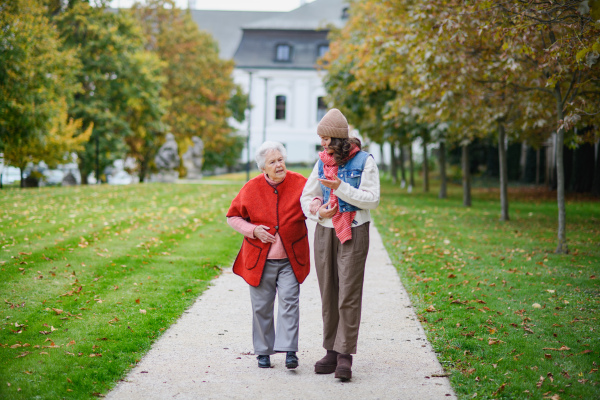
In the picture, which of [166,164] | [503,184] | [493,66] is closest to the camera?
[493,66]

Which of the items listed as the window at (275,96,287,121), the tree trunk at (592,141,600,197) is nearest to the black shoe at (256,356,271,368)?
the tree trunk at (592,141,600,197)

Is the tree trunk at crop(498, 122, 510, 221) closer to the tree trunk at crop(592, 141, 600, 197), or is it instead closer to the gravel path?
the gravel path

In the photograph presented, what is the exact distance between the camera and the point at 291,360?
179 inches

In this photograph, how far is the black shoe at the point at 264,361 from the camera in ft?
15.1

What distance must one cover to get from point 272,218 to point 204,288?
282cm

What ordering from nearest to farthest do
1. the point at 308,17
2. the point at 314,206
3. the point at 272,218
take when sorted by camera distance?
the point at 314,206 → the point at 272,218 → the point at 308,17

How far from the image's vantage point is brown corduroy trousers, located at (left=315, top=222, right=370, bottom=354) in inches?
172

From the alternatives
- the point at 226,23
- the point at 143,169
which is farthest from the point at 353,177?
the point at 226,23

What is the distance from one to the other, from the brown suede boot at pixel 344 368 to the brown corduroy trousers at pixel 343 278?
46 millimetres

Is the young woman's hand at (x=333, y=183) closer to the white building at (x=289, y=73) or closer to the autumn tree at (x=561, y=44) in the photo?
the autumn tree at (x=561, y=44)

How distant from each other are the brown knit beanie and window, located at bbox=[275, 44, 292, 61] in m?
49.5

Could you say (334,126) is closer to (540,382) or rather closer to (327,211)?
(327,211)

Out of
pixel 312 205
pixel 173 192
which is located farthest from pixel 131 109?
pixel 312 205

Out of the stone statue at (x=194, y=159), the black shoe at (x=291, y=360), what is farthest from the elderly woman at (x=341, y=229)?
the stone statue at (x=194, y=159)
